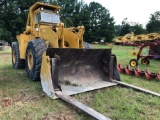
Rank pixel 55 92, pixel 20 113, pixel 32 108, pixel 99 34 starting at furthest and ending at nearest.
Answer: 1. pixel 99 34
2. pixel 55 92
3. pixel 32 108
4. pixel 20 113

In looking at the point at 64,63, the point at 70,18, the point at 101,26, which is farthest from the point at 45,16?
the point at 101,26

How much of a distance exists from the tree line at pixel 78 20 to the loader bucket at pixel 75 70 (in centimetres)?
1402

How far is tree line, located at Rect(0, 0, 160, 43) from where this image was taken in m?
26.9

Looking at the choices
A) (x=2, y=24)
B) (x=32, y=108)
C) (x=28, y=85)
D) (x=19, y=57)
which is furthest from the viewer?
(x=2, y=24)

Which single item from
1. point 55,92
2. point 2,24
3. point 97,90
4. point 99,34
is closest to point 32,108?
point 55,92

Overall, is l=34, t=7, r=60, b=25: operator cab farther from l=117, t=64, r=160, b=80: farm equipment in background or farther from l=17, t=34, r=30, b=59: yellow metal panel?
l=117, t=64, r=160, b=80: farm equipment in background

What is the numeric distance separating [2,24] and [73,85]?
82.4 feet

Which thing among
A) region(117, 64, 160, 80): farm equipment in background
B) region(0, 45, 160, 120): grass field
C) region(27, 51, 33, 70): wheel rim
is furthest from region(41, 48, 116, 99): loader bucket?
region(117, 64, 160, 80): farm equipment in background

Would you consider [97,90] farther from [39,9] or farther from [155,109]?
[39,9]

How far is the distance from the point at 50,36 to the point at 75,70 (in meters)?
1.14

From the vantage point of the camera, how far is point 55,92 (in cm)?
349

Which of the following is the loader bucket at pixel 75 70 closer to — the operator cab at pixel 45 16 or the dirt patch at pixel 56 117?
the dirt patch at pixel 56 117

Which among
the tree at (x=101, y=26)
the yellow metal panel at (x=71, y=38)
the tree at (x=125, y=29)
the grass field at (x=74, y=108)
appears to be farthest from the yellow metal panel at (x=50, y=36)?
the tree at (x=125, y=29)

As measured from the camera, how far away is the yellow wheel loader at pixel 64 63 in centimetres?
365
